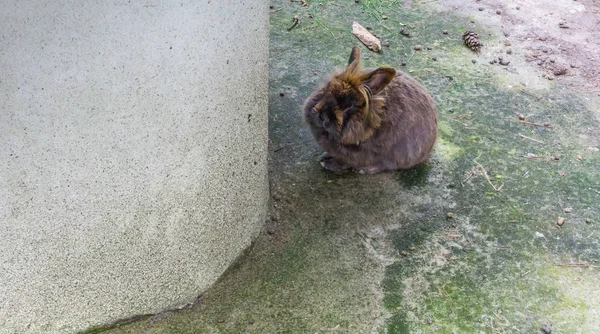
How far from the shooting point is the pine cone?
16.3 ft

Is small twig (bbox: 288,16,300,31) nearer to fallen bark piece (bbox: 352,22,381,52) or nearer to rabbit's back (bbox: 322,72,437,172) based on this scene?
fallen bark piece (bbox: 352,22,381,52)

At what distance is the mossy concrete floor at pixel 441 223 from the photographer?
116 inches

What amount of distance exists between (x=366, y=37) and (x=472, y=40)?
80 centimetres

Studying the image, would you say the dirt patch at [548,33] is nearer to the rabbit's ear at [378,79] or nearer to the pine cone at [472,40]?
the pine cone at [472,40]

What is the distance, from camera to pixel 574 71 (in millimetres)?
4871

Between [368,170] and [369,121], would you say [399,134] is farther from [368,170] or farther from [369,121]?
[368,170]

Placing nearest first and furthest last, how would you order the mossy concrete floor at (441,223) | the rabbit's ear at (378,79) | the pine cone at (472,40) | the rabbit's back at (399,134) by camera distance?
the mossy concrete floor at (441,223) → the rabbit's ear at (378,79) → the rabbit's back at (399,134) → the pine cone at (472,40)

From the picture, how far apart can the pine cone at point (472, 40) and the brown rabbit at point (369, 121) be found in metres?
1.42

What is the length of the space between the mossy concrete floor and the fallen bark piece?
0.26 feet

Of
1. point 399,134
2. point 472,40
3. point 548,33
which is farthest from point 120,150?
point 548,33

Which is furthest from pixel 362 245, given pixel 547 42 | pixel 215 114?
pixel 547 42

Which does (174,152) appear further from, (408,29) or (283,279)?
(408,29)

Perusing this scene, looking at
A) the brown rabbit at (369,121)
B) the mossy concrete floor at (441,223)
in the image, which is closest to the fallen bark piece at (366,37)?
the mossy concrete floor at (441,223)

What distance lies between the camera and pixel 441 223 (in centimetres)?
350
